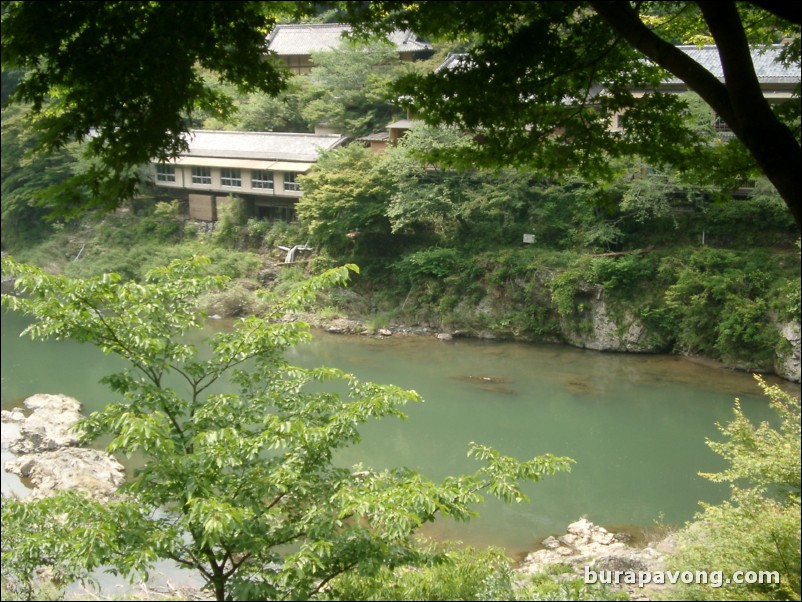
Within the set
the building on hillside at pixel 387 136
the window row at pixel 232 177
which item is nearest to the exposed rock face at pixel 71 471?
the building on hillside at pixel 387 136

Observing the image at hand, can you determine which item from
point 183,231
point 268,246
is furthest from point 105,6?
point 183,231

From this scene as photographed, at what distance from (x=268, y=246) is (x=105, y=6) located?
1439cm

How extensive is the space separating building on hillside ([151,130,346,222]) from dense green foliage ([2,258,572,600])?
12.1m

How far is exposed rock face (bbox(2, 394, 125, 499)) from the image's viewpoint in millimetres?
7918

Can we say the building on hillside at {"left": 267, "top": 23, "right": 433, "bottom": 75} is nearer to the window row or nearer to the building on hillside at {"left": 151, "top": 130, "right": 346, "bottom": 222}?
the building on hillside at {"left": 151, "top": 130, "right": 346, "bottom": 222}

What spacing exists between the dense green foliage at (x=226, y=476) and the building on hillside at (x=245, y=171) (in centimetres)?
1205

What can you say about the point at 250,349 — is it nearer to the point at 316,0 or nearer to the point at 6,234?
the point at 316,0

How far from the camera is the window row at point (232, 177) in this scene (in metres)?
16.6

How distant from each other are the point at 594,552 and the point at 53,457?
6.06 metres

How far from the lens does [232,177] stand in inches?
688

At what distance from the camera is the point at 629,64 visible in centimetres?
328

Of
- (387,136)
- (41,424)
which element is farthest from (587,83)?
(387,136)

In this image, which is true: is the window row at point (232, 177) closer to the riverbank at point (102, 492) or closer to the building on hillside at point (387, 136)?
the building on hillside at point (387, 136)

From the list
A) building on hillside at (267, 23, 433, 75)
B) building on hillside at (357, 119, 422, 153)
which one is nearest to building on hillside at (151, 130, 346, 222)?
building on hillside at (357, 119, 422, 153)
